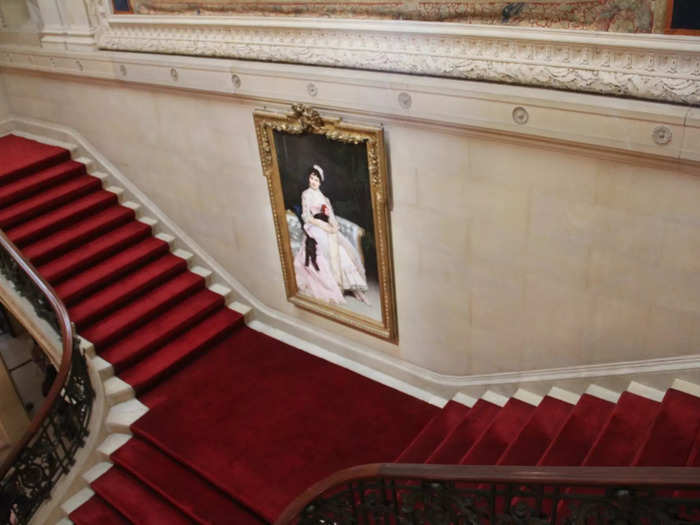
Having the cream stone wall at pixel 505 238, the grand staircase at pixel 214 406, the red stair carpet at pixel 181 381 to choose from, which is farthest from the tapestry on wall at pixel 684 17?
the red stair carpet at pixel 181 381

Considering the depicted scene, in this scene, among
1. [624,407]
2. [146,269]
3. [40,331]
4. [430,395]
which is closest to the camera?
[624,407]

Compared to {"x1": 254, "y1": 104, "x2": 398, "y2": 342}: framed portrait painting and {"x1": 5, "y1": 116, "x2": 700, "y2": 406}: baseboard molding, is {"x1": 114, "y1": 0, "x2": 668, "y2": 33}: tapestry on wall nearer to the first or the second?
{"x1": 254, "y1": 104, "x2": 398, "y2": 342}: framed portrait painting

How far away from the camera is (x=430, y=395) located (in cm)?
591

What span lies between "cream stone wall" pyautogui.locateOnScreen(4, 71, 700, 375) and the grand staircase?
17.4 inches

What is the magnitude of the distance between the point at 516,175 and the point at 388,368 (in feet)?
8.01

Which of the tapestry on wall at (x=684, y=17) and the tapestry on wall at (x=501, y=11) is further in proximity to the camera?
the tapestry on wall at (x=501, y=11)

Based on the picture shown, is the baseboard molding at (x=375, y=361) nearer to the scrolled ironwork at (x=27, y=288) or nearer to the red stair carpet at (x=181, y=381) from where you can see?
the red stair carpet at (x=181, y=381)

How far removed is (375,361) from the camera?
6227 millimetres

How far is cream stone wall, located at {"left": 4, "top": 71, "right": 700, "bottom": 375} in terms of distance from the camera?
4043 mm

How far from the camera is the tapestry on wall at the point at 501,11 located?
3.61 metres

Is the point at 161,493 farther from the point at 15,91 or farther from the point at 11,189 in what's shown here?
the point at 15,91

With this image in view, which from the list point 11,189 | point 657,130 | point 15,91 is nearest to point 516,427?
point 657,130

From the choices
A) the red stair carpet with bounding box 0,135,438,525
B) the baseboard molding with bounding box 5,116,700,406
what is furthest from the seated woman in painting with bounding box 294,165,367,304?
the red stair carpet with bounding box 0,135,438,525

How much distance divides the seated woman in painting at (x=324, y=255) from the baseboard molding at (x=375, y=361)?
611mm
